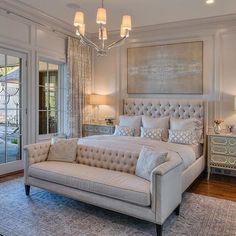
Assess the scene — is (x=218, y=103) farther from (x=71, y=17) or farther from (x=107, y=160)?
(x=71, y=17)

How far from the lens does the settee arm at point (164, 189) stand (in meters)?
2.34

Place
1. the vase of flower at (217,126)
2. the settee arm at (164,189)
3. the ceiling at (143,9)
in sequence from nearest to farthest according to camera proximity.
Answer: the settee arm at (164,189) → the ceiling at (143,9) → the vase of flower at (217,126)

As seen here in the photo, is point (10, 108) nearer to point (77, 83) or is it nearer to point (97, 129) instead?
point (77, 83)

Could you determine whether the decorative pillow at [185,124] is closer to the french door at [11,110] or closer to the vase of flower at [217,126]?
the vase of flower at [217,126]

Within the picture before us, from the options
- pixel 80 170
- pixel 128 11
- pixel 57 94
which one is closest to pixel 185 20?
pixel 128 11

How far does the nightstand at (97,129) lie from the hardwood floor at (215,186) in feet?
6.03

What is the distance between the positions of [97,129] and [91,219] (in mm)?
3097

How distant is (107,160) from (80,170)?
→ 0.41 meters

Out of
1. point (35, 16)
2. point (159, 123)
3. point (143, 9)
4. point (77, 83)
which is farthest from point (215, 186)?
point (35, 16)

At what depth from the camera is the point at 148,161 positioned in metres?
2.77

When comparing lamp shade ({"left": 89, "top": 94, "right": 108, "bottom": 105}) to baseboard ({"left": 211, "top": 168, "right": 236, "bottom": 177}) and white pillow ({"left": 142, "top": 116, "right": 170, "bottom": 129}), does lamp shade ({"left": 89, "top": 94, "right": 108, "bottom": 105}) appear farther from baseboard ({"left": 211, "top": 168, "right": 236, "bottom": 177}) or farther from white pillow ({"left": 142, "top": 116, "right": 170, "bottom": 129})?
baseboard ({"left": 211, "top": 168, "right": 236, "bottom": 177})

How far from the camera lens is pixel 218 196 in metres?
3.54

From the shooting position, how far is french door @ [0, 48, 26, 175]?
4328 mm

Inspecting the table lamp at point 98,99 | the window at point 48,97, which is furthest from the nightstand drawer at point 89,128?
the window at point 48,97
